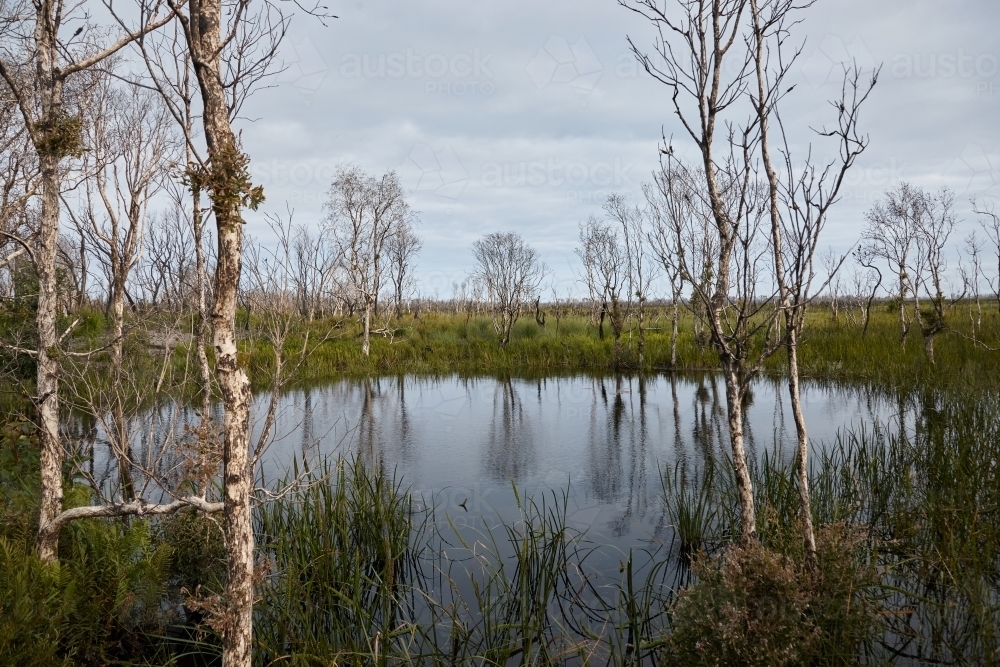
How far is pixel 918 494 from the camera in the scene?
228 inches

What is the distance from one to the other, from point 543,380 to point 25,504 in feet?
45.8

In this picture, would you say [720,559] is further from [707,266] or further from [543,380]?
[543,380]

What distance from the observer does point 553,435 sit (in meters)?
10.4

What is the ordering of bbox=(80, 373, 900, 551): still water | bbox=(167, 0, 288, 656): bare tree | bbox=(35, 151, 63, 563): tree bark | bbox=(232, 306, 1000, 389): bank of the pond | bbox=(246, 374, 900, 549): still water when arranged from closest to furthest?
bbox=(167, 0, 288, 656): bare tree < bbox=(35, 151, 63, 563): tree bark < bbox=(80, 373, 900, 551): still water < bbox=(246, 374, 900, 549): still water < bbox=(232, 306, 1000, 389): bank of the pond

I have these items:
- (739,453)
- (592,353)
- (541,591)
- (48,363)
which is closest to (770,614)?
(739,453)

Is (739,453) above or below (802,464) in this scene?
above

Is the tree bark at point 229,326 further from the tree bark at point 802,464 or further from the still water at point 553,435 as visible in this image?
the tree bark at point 802,464

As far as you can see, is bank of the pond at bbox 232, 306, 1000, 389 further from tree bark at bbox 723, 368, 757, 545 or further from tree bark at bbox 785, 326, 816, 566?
tree bark at bbox 723, 368, 757, 545

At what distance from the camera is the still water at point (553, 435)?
6855 mm

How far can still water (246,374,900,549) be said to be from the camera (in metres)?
6.86

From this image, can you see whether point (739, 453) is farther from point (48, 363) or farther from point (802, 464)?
point (48, 363)

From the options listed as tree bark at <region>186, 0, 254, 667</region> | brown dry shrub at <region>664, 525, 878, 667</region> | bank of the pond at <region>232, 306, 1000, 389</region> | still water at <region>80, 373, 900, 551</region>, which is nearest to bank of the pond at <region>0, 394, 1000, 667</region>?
brown dry shrub at <region>664, 525, 878, 667</region>

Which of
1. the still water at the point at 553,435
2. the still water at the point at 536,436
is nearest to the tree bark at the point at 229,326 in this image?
the still water at the point at 536,436

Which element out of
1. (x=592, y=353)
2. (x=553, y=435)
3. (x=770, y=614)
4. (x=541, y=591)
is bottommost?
(x=541, y=591)
